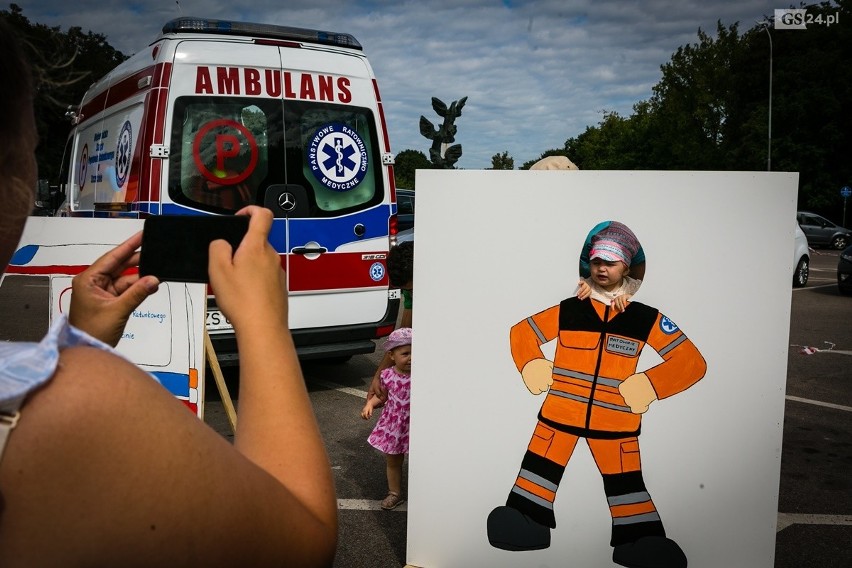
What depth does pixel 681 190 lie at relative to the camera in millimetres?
2418

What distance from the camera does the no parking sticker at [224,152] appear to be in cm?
545

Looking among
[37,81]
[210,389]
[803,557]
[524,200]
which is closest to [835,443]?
[803,557]

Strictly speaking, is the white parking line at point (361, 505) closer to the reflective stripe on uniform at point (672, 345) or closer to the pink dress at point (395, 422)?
the pink dress at point (395, 422)

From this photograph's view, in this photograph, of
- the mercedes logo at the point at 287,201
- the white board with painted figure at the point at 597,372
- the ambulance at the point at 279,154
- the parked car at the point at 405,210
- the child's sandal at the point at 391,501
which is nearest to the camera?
the white board with painted figure at the point at 597,372

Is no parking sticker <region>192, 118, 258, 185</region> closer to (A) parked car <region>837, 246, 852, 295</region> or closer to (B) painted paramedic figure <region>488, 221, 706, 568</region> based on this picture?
(B) painted paramedic figure <region>488, 221, 706, 568</region>

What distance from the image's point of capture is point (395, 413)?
3.78 metres

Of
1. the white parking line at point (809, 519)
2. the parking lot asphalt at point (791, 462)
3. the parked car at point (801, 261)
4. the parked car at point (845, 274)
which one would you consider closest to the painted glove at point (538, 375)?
the parking lot asphalt at point (791, 462)

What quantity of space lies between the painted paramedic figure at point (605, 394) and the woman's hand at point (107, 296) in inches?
63.0

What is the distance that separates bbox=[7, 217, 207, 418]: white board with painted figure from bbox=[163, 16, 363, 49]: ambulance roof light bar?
2181mm

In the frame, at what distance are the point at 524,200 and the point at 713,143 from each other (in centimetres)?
4035

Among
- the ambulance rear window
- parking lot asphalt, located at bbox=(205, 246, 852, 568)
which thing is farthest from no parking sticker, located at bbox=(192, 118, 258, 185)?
parking lot asphalt, located at bbox=(205, 246, 852, 568)

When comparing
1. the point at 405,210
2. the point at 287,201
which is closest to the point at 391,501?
the point at 287,201

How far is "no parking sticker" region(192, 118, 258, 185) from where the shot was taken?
214 inches

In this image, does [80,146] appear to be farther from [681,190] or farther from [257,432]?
[257,432]
